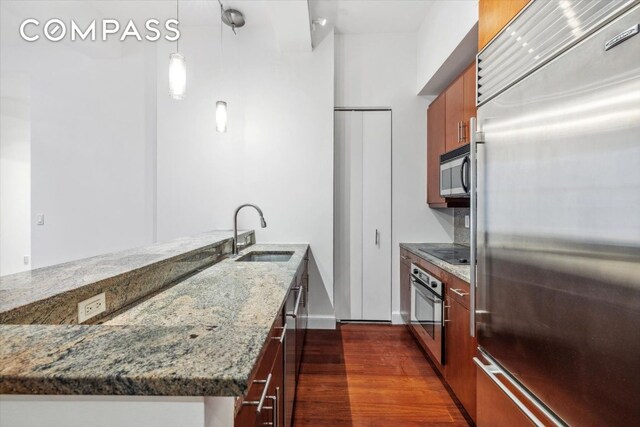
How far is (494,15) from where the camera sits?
1404mm

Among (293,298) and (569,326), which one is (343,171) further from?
(569,326)

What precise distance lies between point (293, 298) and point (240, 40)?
2.80 meters

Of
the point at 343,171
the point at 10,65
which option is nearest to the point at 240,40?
the point at 343,171

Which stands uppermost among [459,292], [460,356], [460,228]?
[460,228]

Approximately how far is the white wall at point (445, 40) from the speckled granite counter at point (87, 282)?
2.36 metres

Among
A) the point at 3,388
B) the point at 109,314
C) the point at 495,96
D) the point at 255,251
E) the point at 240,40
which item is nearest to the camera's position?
the point at 3,388

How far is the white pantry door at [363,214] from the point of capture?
132 inches

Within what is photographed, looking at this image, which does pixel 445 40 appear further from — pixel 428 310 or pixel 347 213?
pixel 428 310

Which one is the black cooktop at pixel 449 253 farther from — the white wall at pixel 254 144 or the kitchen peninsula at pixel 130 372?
the kitchen peninsula at pixel 130 372

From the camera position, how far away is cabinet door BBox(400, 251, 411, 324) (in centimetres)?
295

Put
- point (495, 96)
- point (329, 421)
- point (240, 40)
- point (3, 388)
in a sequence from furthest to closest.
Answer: point (240, 40)
point (329, 421)
point (495, 96)
point (3, 388)

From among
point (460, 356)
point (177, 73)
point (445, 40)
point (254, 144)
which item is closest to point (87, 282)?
point (177, 73)

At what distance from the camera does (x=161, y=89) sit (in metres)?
3.23

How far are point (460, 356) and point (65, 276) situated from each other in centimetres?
209
